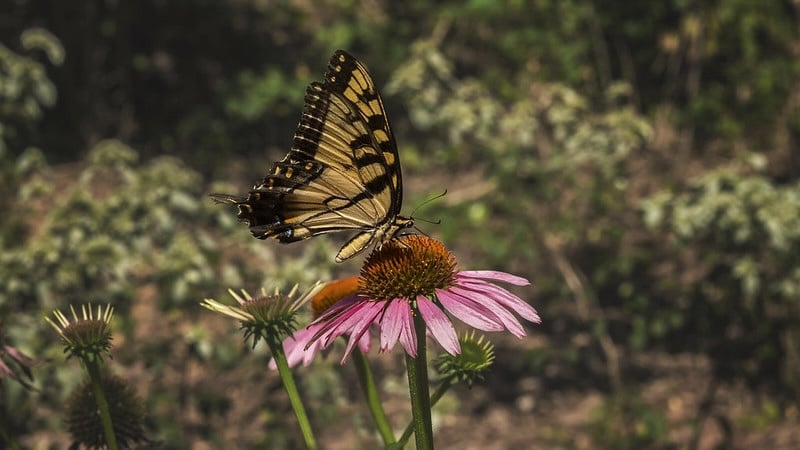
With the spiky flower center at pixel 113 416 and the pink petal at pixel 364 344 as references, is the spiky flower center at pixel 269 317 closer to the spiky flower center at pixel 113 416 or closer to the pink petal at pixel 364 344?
the pink petal at pixel 364 344

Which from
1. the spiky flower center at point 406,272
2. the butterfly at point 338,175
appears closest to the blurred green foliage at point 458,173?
the butterfly at point 338,175

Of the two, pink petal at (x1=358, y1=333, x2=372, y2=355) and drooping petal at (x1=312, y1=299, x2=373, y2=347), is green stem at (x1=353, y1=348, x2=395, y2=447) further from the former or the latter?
drooping petal at (x1=312, y1=299, x2=373, y2=347)

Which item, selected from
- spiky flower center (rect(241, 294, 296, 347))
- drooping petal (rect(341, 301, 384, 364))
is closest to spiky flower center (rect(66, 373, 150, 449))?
spiky flower center (rect(241, 294, 296, 347))

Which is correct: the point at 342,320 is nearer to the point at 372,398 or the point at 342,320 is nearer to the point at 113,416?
the point at 372,398

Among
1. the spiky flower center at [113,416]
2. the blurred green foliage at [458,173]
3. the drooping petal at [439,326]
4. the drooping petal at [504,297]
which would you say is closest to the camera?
the drooping petal at [439,326]

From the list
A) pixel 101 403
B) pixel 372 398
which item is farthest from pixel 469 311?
pixel 101 403
